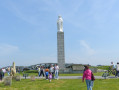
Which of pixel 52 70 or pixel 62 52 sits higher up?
pixel 62 52

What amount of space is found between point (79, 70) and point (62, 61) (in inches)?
137

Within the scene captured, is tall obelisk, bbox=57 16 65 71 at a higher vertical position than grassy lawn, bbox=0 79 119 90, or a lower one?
higher

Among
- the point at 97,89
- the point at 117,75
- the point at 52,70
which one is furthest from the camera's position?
the point at 117,75

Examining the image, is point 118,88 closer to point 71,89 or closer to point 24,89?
point 71,89

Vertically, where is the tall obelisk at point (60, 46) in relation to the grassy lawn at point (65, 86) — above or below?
above

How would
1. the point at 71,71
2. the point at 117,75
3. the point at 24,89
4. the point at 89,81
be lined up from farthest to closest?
the point at 71,71 < the point at 117,75 < the point at 24,89 < the point at 89,81

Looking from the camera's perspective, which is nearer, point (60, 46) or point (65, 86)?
point (65, 86)

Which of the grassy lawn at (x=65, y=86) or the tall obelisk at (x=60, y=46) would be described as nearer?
the grassy lawn at (x=65, y=86)

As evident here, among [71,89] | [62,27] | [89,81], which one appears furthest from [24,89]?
[62,27]

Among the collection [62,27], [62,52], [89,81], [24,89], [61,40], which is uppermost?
[62,27]

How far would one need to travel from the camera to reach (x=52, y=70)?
1684 cm

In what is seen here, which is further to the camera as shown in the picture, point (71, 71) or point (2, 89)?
point (71, 71)

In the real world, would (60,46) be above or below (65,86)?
above

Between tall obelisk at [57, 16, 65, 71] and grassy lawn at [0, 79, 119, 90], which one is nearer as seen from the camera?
grassy lawn at [0, 79, 119, 90]
